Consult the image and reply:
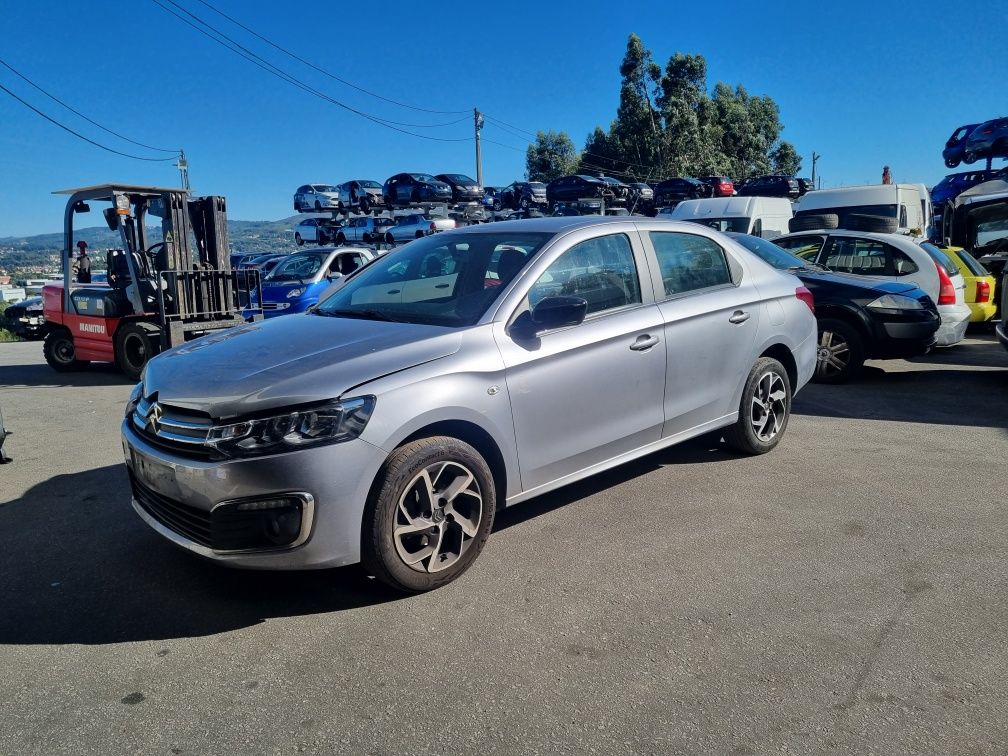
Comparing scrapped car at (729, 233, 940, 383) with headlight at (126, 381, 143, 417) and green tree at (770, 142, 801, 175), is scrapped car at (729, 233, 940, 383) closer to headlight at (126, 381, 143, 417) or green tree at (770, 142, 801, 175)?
headlight at (126, 381, 143, 417)

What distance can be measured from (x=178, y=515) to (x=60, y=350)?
8998 mm

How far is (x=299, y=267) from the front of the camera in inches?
512

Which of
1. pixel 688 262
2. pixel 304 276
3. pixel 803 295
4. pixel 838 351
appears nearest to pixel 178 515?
pixel 688 262

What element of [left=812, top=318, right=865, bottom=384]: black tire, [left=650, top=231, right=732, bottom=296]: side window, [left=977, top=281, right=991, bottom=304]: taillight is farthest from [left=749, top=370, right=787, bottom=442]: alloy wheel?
[left=977, top=281, right=991, bottom=304]: taillight

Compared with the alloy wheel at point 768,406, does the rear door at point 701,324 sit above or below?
above

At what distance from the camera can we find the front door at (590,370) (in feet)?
12.5

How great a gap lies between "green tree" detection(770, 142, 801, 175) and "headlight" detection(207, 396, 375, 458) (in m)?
65.3

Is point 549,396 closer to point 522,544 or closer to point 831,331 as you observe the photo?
point 522,544

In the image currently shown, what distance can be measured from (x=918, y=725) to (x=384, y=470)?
2145 mm

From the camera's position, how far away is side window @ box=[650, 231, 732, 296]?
4.75 m

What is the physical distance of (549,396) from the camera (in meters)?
3.86

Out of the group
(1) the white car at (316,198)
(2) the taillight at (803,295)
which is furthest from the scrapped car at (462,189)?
(2) the taillight at (803,295)

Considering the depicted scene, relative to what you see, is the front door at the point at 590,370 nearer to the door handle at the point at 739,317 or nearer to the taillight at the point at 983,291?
the door handle at the point at 739,317

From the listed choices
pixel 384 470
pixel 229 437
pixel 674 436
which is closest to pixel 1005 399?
pixel 674 436
